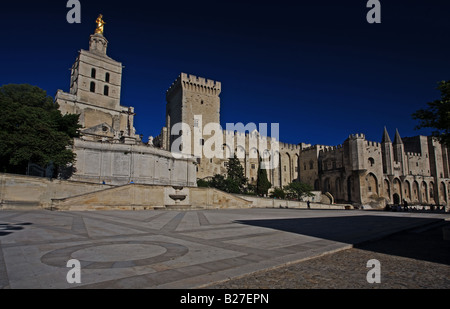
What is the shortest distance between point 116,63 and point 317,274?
1994 inches

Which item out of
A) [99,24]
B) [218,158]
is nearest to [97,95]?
[99,24]

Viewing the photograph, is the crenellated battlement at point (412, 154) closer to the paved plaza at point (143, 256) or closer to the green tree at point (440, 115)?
the green tree at point (440, 115)

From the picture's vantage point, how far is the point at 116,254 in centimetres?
470

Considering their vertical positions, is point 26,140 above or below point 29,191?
above

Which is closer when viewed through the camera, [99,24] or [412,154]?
[99,24]

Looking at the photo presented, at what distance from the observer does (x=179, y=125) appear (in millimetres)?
47750

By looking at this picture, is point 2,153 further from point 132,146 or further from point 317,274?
point 317,274

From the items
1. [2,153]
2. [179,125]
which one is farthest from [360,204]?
[2,153]

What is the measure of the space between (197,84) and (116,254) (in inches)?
1859

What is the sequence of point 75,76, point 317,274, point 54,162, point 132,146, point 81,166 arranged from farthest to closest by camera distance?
1. point 75,76
2. point 132,146
3. point 81,166
4. point 54,162
5. point 317,274

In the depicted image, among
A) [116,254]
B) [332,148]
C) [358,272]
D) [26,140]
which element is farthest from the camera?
[332,148]

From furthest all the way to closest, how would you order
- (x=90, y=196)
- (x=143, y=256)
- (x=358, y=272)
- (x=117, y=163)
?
(x=117, y=163)
(x=90, y=196)
(x=143, y=256)
(x=358, y=272)

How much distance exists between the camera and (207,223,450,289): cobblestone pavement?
3.41 m

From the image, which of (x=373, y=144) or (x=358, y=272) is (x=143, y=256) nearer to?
(x=358, y=272)
